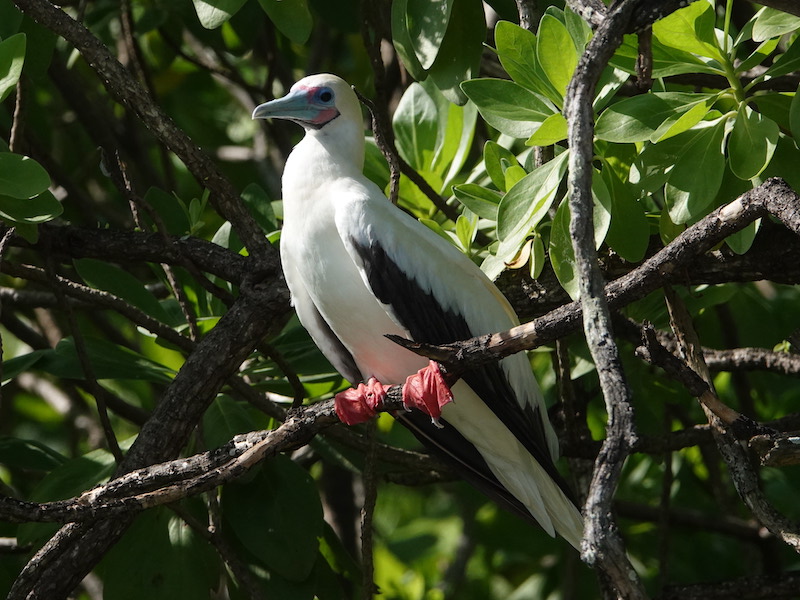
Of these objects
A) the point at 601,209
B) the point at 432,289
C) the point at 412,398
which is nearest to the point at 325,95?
the point at 432,289

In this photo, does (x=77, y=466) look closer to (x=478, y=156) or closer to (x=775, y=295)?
(x=478, y=156)

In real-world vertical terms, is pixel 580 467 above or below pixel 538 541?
above

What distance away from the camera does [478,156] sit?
5754 mm

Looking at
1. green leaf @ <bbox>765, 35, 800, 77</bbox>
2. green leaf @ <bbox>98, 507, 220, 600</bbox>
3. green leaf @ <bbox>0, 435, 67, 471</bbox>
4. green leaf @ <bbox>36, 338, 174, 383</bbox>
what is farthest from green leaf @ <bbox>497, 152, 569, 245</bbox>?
green leaf @ <bbox>0, 435, 67, 471</bbox>

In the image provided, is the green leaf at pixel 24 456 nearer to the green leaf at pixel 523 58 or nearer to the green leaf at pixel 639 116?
the green leaf at pixel 523 58

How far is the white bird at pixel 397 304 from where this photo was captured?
11.6 ft

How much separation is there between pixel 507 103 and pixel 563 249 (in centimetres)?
51

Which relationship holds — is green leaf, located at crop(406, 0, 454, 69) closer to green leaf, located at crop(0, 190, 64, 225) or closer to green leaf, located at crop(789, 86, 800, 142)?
green leaf, located at crop(789, 86, 800, 142)

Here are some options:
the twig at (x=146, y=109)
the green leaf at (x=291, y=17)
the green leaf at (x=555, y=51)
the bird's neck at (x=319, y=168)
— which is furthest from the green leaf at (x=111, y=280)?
the green leaf at (x=555, y=51)

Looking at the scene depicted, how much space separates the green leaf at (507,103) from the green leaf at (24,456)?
240cm

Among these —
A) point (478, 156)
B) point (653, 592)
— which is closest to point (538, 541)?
point (653, 592)

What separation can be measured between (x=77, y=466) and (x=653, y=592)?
309 centimetres

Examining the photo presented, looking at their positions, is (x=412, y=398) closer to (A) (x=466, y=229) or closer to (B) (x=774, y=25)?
(A) (x=466, y=229)

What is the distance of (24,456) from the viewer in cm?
423
